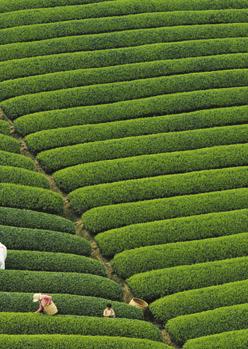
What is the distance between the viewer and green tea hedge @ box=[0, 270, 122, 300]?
20109 mm

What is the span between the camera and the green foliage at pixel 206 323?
2031cm

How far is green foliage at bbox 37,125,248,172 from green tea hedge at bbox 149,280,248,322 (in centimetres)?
640

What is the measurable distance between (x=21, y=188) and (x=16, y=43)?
8.76 metres

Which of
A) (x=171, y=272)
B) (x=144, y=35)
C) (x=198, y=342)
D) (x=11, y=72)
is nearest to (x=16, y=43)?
(x=11, y=72)

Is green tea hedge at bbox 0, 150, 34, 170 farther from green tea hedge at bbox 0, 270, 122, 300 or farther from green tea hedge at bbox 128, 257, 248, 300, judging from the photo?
green tea hedge at bbox 128, 257, 248, 300

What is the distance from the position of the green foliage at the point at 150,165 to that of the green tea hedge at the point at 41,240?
2.90m

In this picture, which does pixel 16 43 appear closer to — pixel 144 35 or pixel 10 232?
pixel 144 35

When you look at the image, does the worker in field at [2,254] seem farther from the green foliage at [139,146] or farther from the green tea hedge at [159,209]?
the green foliage at [139,146]

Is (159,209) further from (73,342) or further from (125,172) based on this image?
(73,342)

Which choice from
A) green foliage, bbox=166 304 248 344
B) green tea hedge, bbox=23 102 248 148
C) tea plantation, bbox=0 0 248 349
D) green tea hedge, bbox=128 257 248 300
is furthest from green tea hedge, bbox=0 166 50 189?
green foliage, bbox=166 304 248 344

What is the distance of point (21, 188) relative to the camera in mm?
23578

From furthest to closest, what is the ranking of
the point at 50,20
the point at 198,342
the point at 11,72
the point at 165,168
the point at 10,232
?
the point at 50,20 → the point at 11,72 → the point at 165,168 → the point at 10,232 → the point at 198,342

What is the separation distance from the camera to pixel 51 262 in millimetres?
21219

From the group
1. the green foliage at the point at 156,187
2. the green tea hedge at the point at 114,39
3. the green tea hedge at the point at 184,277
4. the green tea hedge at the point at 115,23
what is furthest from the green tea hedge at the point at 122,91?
the green tea hedge at the point at 184,277
